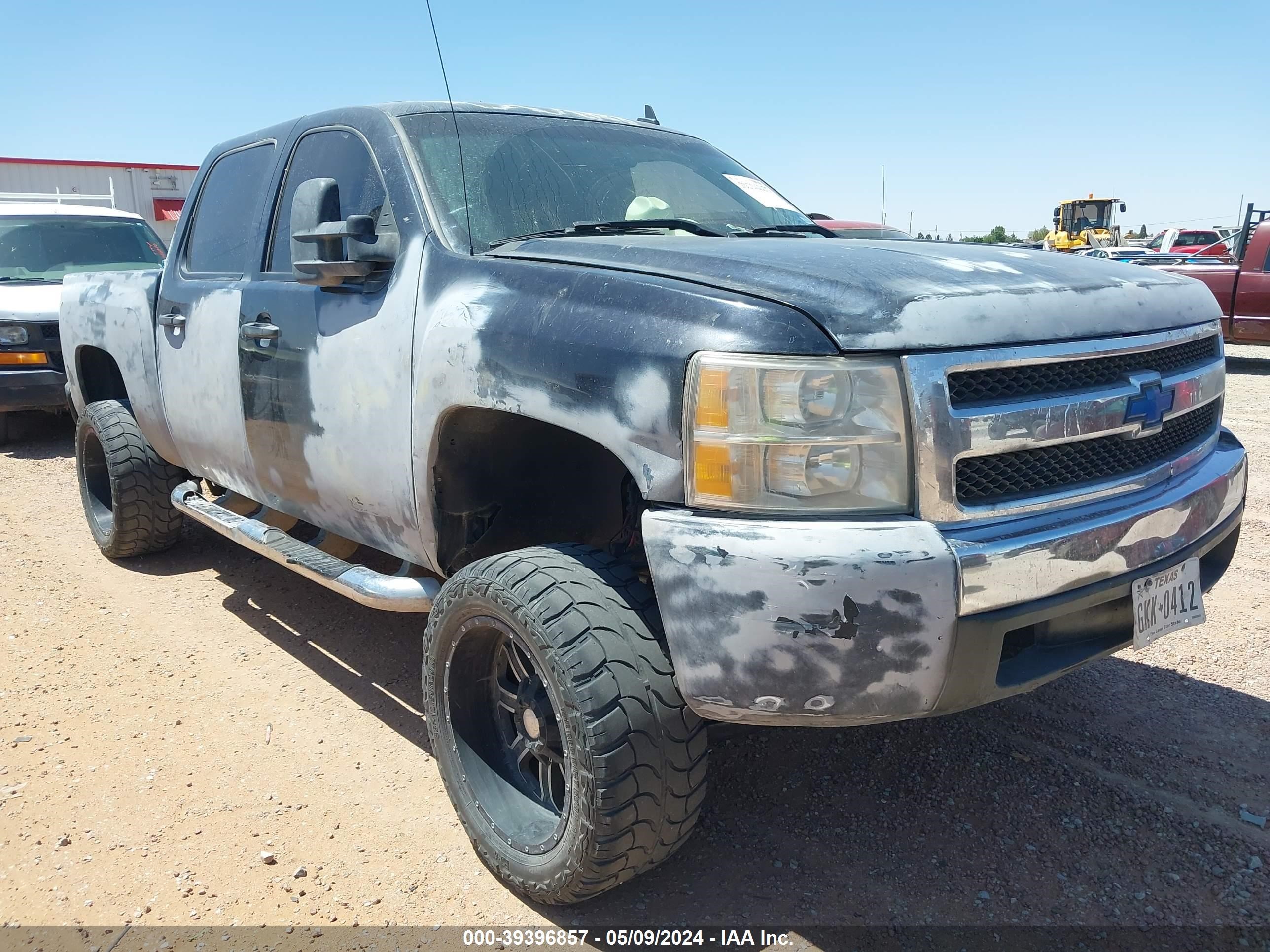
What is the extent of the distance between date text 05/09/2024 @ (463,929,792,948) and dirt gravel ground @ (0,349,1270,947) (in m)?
0.04

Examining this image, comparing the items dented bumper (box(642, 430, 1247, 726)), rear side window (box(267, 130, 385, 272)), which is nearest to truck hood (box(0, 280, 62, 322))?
rear side window (box(267, 130, 385, 272))

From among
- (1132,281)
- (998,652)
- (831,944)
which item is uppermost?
(1132,281)

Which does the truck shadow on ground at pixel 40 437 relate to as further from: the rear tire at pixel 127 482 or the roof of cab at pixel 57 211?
the rear tire at pixel 127 482

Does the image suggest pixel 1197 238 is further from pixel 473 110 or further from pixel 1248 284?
pixel 473 110

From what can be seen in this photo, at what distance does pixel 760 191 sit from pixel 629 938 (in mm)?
2620

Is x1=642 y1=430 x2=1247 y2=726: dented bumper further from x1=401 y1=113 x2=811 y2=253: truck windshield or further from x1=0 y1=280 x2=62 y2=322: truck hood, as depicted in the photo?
x1=0 y1=280 x2=62 y2=322: truck hood

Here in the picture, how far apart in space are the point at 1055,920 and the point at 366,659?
2.61 m

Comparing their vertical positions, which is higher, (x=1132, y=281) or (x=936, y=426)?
(x=1132, y=281)

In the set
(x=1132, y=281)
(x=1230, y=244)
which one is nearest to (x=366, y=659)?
(x=1132, y=281)

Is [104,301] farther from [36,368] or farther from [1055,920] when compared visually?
[1055,920]

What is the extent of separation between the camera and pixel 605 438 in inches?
83.7

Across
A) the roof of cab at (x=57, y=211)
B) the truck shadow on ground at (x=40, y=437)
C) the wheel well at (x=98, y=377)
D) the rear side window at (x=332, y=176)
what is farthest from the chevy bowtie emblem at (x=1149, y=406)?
the roof of cab at (x=57, y=211)

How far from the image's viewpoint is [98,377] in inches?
210

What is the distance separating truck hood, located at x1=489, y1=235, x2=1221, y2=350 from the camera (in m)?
1.95
